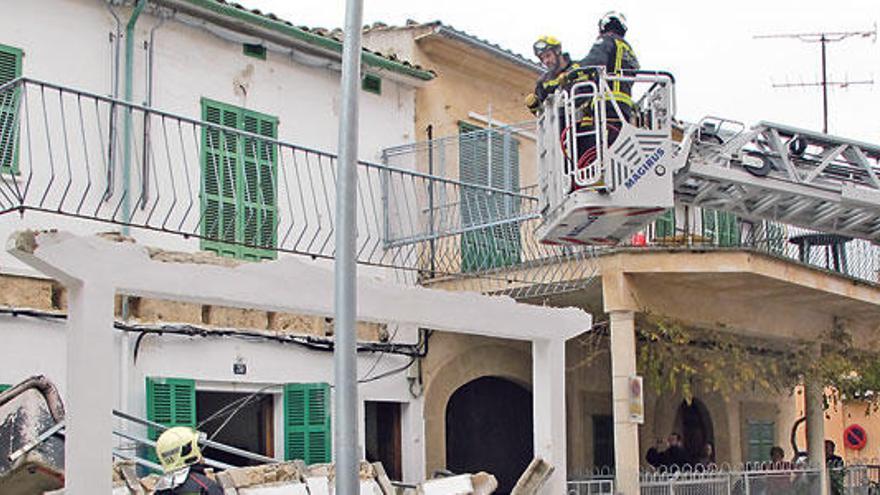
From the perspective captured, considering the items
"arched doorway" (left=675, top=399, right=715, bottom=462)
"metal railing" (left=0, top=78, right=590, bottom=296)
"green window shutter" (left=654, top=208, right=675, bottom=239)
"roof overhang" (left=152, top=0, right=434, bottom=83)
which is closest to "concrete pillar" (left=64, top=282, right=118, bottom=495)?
"metal railing" (left=0, top=78, right=590, bottom=296)

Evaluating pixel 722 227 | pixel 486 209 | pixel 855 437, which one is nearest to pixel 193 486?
pixel 486 209

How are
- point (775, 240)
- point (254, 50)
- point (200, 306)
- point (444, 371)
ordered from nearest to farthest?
point (200, 306)
point (254, 50)
point (444, 371)
point (775, 240)

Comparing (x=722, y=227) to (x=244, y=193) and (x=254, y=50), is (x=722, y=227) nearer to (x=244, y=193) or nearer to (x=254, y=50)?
(x=254, y=50)

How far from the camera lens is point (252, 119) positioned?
1508 centimetres

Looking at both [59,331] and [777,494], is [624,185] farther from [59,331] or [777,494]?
[777,494]

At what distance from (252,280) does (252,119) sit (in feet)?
16.6

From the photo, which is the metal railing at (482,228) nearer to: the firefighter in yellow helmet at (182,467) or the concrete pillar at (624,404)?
the concrete pillar at (624,404)

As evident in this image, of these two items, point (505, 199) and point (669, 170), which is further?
point (505, 199)

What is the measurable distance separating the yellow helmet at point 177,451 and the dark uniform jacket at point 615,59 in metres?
4.32

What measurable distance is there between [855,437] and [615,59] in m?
21.8

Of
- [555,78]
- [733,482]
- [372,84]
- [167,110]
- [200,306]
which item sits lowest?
[733,482]

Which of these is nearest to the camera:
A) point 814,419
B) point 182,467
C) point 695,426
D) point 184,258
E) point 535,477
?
point 182,467

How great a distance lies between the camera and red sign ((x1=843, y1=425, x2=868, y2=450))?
3070 cm

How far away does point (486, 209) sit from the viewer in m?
16.6
